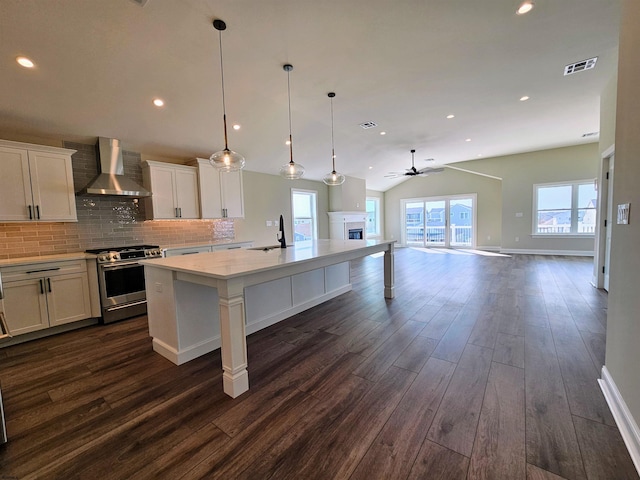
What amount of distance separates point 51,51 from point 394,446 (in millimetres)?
4100

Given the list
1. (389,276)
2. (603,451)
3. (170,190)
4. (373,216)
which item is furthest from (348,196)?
(603,451)

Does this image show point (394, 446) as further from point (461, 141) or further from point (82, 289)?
point (461, 141)

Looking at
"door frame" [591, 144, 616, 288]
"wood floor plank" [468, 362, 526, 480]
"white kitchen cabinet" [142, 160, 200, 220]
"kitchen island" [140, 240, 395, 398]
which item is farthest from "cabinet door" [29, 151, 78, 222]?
"door frame" [591, 144, 616, 288]

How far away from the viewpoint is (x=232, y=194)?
521cm

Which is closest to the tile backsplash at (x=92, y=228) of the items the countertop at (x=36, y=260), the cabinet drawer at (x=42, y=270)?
the countertop at (x=36, y=260)

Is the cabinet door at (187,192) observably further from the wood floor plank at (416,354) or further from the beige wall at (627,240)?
the beige wall at (627,240)

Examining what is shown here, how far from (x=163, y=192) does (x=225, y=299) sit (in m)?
3.31

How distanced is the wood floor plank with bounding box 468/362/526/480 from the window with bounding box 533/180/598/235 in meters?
7.70

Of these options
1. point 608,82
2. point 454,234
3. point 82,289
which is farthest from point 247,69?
point 454,234

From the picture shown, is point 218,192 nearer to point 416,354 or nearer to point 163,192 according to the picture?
point 163,192

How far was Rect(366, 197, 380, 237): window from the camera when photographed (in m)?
A: 10.7

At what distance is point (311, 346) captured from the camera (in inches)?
102

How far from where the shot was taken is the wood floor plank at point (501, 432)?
1282mm

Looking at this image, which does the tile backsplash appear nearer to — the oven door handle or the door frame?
the oven door handle
